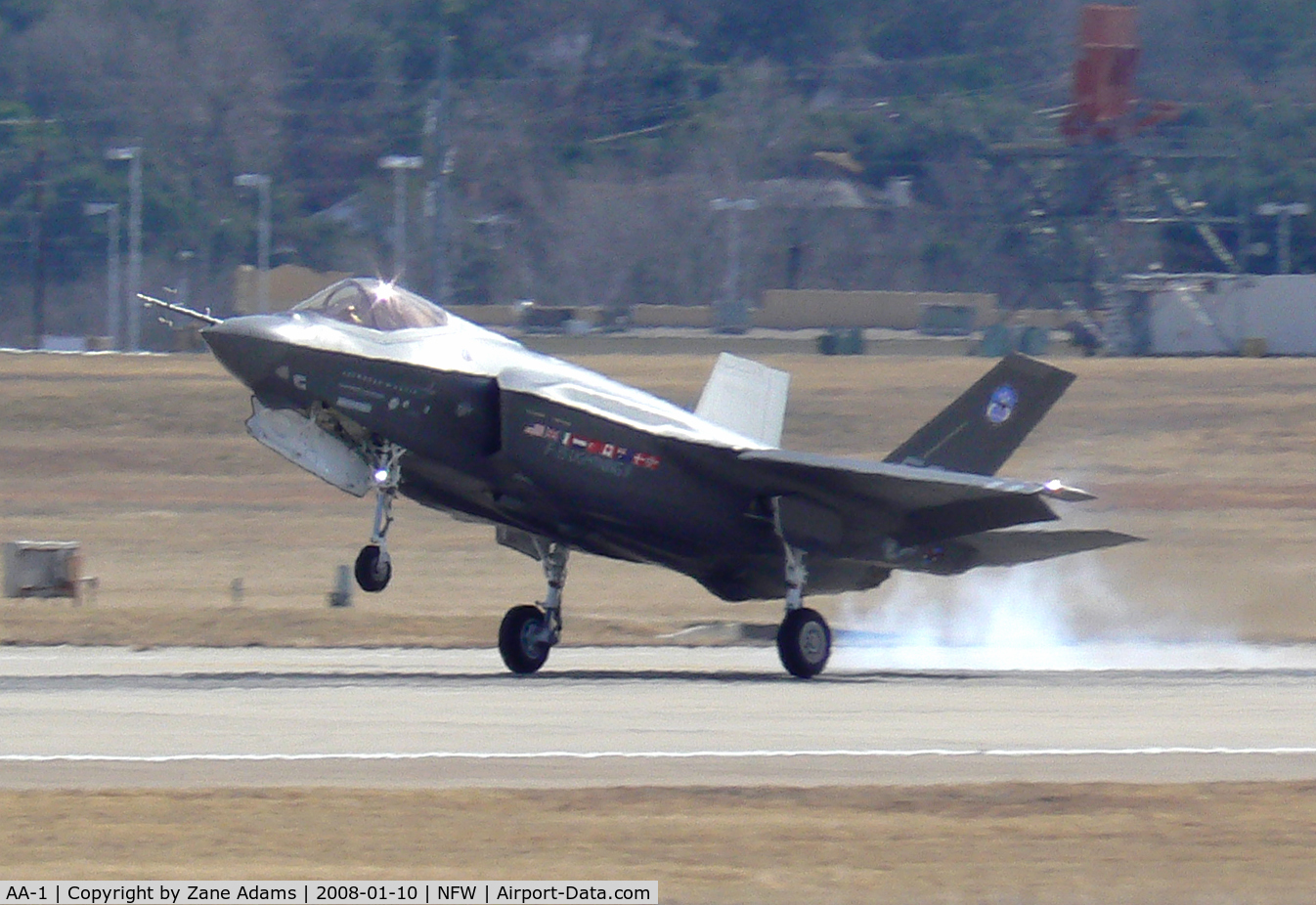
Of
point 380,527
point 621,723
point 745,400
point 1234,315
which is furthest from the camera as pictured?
point 1234,315

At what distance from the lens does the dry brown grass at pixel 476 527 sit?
97.8 feet

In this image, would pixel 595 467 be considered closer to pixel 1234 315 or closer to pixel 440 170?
pixel 440 170

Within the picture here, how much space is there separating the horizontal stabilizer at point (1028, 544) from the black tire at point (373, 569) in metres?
6.63

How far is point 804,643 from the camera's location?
21.7 metres

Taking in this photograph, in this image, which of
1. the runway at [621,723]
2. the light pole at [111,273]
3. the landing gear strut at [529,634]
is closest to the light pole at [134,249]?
the light pole at [111,273]

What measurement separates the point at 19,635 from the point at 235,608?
10.3 ft

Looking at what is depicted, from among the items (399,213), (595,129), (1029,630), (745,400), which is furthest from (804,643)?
(595,129)

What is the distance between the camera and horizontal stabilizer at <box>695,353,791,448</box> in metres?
24.7

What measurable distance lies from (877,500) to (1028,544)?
186 centimetres

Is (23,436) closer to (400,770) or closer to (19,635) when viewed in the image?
(19,635)

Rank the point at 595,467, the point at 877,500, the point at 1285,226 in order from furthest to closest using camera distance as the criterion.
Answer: the point at 1285,226, the point at 877,500, the point at 595,467

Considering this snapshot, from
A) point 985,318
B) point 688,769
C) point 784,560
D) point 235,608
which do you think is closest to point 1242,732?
point 688,769

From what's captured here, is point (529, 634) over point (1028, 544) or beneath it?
beneath

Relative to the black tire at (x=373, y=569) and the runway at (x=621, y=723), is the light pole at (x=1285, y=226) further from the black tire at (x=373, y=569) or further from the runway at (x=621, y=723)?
the black tire at (x=373, y=569)
